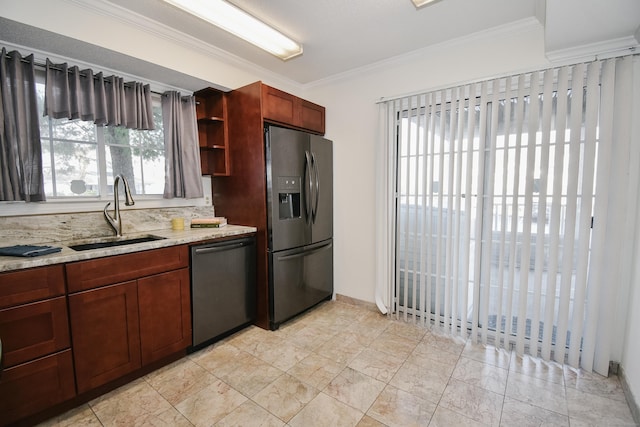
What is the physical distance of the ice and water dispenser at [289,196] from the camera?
2576 mm

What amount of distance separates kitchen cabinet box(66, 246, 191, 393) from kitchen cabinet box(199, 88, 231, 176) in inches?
41.5

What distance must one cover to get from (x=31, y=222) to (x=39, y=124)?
0.70 metres

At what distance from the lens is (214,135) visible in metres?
2.86

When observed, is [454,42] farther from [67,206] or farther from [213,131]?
[67,206]

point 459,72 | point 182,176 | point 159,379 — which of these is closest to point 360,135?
point 459,72

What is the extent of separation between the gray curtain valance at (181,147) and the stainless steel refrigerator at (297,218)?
0.78 m

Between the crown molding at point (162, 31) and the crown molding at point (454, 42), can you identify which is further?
the crown molding at point (454, 42)

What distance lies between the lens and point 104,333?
1743 mm

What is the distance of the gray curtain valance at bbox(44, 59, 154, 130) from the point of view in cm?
198


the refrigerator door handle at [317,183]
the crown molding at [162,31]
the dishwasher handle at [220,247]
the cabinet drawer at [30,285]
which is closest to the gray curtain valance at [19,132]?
the crown molding at [162,31]

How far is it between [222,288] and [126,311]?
0.70 meters

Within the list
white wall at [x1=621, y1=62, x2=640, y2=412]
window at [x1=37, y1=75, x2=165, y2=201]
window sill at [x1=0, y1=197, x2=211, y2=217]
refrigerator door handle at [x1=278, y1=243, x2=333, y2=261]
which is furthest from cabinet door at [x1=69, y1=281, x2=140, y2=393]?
white wall at [x1=621, y1=62, x2=640, y2=412]

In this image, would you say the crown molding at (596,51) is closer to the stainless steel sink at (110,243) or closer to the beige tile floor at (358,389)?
the beige tile floor at (358,389)

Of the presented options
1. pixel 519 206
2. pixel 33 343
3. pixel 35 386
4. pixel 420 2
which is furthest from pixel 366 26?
pixel 35 386
